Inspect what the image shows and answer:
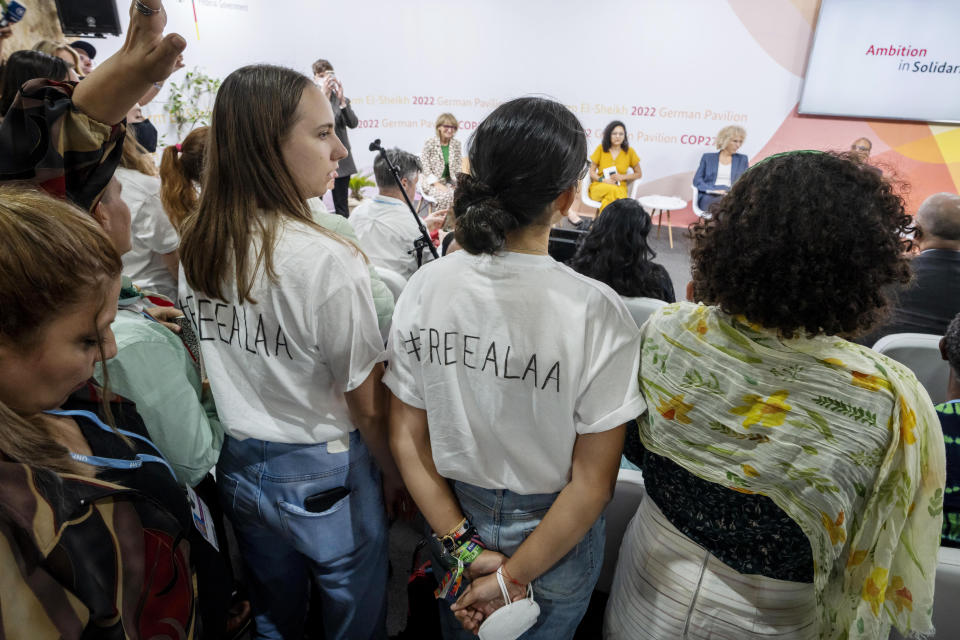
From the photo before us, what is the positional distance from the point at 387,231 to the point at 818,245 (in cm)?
228

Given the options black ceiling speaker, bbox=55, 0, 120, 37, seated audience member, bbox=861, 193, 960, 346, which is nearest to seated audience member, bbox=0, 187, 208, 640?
seated audience member, bbox=861, 193, 960, 346

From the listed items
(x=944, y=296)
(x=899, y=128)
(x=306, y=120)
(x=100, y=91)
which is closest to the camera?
(x=100, y=91)

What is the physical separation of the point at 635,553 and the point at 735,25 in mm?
6925

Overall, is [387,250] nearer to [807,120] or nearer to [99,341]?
[99,341]

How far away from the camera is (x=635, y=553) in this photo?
3.34 feet

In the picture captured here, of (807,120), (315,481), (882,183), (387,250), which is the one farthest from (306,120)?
(807,120)

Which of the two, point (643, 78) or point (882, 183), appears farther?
point (643, 78)

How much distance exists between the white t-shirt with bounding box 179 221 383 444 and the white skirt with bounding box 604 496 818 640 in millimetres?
633

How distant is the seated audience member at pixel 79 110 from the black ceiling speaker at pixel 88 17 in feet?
10.2

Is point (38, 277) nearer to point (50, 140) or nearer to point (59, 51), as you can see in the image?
point (50, 140)

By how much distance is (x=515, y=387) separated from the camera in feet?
2.80

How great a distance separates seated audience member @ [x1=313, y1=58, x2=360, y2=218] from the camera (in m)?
4.64

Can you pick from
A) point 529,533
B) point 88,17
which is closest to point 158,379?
point 529,533

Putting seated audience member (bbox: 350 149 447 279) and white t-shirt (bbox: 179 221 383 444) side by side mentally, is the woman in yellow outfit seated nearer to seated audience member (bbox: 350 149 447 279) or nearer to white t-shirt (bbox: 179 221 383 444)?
seated audience member (bbox: 350 149 447 279)
